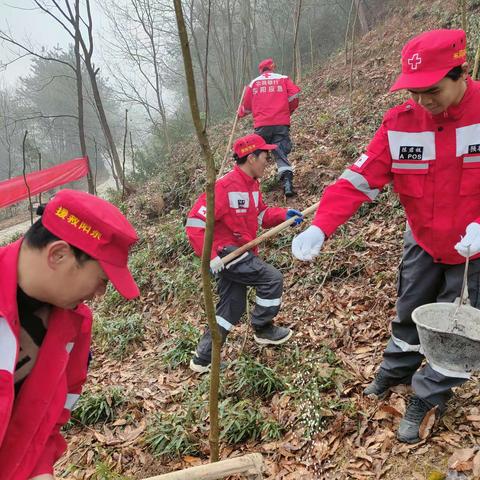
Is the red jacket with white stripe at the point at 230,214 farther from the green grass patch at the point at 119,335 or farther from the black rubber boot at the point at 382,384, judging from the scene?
the green grass patch at the point at 119,335

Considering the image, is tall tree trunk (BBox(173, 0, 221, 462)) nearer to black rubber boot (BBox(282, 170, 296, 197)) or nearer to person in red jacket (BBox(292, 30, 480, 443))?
person in red jacket (BBox(292, 30, 480, 443))

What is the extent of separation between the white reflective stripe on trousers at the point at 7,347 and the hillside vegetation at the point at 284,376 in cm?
215

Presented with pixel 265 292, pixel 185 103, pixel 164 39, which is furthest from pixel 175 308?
pixel 185 103

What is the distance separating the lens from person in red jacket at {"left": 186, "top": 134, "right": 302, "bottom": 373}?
147 inches

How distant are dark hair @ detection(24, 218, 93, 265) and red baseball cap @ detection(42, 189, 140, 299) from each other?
3 cm

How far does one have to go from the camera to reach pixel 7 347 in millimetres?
1421

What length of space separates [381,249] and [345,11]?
1935cm

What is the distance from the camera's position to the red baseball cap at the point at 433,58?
6.66 feet

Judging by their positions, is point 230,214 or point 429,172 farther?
point 230,214

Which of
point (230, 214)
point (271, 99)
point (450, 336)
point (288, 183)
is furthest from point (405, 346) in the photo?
point (271, 99)

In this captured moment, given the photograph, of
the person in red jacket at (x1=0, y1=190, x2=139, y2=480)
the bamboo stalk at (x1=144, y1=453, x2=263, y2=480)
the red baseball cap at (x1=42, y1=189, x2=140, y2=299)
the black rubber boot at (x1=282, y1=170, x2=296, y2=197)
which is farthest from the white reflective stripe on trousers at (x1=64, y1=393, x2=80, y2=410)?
the black rubber boot at (x1=282, y1=170, x2=296, y2=197)

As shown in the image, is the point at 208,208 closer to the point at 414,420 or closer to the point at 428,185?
the point at 428,185

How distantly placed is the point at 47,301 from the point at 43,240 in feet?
0.85

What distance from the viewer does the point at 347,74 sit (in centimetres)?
1285
